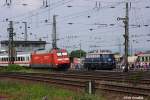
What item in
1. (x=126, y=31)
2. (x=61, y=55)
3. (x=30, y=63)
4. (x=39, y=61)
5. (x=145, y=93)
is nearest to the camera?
(x=145, y=93)

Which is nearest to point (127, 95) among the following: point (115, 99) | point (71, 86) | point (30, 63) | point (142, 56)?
point (115, 99)

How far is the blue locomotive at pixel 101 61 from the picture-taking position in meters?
62.1

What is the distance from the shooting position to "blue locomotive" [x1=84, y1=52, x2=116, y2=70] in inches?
2443

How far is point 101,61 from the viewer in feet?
A: 203

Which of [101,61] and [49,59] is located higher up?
[49,59]

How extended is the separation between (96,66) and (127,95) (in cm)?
4343

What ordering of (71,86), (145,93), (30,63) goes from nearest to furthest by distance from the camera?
(145,93), (71,86), (30,63)

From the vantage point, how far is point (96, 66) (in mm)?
62656

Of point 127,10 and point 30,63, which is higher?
point 127,10

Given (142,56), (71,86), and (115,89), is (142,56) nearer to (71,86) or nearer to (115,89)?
(71,86)

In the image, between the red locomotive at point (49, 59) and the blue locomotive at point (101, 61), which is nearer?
Answer: the red locomotive at point (49, 59)

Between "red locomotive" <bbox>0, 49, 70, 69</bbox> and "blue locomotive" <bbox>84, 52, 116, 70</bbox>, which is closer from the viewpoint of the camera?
"red locomotive" <bbox>0, 49, 70, 69</bbox>

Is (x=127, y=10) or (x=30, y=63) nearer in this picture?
(x=127, y=10)

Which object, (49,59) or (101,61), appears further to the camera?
(101,61)
